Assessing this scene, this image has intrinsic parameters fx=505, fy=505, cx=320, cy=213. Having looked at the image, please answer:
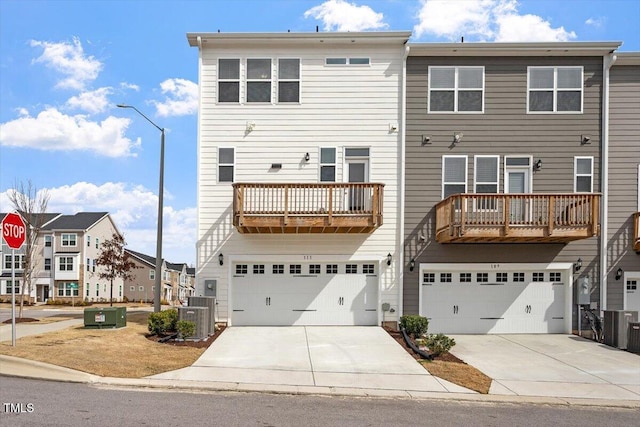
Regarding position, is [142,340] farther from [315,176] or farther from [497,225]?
[497,225]

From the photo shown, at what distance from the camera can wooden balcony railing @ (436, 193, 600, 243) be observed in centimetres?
1437

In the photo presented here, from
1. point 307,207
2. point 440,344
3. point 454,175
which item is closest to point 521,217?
point 454,175

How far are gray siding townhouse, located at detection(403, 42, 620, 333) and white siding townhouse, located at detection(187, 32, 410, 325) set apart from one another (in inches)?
31.7

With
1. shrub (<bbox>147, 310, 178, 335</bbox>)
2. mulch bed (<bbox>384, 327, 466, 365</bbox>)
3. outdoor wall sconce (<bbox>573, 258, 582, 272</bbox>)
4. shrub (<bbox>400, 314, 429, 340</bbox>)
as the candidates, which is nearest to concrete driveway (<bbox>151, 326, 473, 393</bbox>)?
mulch bed (<bbox>384, 327, 466, 365</bbox>)

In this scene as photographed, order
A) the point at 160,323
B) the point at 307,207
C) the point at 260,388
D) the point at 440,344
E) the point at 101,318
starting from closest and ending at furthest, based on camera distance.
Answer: the point at 260,388 → the point at 440,344 → the point at 160,323 → the point at 101,318 → the point at 307,207

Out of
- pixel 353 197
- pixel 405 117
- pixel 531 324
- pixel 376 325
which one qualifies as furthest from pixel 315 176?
pixel 531 324

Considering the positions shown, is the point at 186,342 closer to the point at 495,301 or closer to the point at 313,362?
the point at 313,362

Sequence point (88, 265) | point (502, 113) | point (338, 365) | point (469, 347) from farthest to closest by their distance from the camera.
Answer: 1. point (88, 265)
2. point (502, 113)
3. point (469, 347)
4. point (338, 365)

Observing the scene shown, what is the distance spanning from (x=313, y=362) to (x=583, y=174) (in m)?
11.1

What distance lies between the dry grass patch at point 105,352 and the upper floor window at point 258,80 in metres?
8.00

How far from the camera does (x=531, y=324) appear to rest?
53.3ft

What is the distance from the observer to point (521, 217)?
1499 cm

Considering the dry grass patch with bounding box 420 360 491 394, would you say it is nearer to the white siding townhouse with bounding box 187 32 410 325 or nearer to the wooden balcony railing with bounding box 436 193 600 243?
the wooden balcony railing with bounding box 436 193 600 243

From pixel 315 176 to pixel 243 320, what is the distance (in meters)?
5.12
